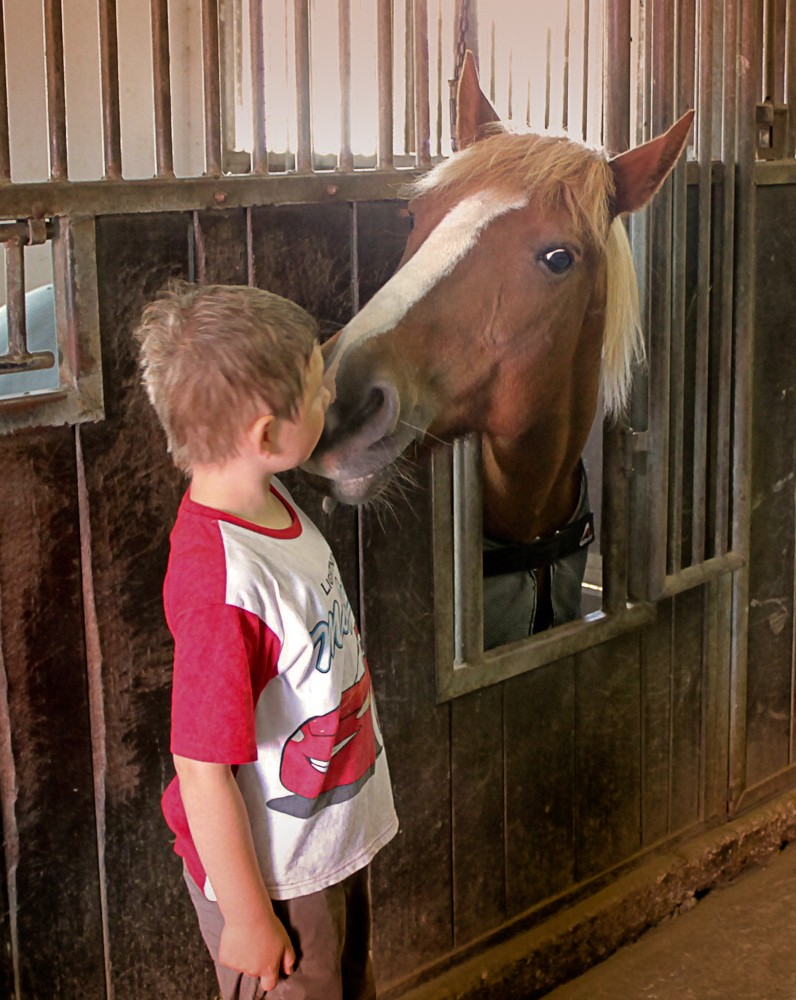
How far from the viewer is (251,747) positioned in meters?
1.11

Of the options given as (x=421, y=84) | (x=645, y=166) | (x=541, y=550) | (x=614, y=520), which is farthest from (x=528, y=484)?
(x=421, y=84)

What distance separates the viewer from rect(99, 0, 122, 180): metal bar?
1343mm

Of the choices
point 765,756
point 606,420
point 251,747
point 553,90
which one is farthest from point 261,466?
point 765,756

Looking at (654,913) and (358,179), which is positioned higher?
(358,179)

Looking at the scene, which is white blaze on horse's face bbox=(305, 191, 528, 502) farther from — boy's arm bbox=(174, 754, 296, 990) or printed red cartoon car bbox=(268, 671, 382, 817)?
boy's arm bbox=(174, 754, 296, 990)

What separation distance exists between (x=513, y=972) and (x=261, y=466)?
1.26 metres

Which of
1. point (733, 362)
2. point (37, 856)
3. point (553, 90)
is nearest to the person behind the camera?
point (37, 856)

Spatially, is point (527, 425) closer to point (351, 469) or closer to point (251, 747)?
point (351, 469)

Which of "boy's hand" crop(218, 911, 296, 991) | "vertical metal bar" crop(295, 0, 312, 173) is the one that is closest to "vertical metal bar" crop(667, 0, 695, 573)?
"vertical metal bar" crop(295, 0, 312, 173)

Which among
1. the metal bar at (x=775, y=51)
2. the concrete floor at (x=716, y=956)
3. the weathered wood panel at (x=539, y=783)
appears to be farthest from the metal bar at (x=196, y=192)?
the concrete floor at (x=716, y=956)

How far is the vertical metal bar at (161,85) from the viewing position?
4.56ft

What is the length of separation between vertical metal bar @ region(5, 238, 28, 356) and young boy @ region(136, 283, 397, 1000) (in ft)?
0.49

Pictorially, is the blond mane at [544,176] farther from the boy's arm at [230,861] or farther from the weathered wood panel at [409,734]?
the boy's arm at [230,861]

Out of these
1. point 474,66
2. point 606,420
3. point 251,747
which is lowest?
point 251,747
